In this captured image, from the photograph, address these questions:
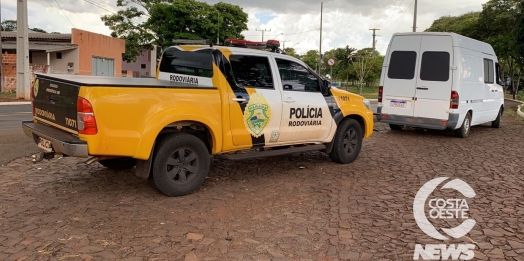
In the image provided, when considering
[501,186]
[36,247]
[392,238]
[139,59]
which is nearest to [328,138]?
[501,186]

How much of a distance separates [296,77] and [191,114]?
2.04 meters

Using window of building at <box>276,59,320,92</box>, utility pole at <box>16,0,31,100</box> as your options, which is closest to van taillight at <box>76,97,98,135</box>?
window of building at <box>276,59,320,92</box>

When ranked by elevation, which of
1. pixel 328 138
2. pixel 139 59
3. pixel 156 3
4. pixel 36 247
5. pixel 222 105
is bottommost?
pixel 36 247

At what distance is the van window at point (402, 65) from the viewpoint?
1052cm

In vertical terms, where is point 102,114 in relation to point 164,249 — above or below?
above

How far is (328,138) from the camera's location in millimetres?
6977

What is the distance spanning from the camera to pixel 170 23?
1710 inches

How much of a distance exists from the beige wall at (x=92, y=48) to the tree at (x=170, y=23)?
6650mm

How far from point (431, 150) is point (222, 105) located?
545cm

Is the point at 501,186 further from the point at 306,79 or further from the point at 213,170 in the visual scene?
the point at 213,170

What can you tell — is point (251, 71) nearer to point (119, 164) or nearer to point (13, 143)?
point (119, 164)

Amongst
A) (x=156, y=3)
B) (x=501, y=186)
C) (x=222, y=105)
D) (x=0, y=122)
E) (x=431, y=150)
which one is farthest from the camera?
(x=156, y=3)
